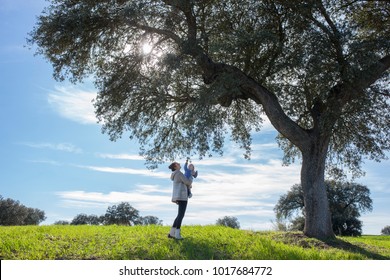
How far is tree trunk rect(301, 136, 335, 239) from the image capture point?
1959cm

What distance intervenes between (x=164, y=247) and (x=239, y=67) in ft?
37.4

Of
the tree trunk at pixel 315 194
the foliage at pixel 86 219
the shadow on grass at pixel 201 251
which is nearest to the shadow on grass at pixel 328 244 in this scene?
the tree trunk at pixel 315 194

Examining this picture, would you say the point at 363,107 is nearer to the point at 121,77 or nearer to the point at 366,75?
the point at 366,75

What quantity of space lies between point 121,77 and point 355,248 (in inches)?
598

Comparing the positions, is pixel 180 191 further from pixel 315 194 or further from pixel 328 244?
pixel 315 194

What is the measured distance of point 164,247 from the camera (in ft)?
45.1

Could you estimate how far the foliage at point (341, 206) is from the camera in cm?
5491

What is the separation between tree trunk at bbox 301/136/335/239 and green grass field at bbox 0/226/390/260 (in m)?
1.11

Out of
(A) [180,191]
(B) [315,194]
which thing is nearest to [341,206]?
(B) [315,194]

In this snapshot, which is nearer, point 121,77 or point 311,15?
point 311,15

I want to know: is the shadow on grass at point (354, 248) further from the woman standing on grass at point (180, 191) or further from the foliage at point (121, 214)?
the foliage at point (121, 214)

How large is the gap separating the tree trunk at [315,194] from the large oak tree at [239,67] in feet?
0.16
